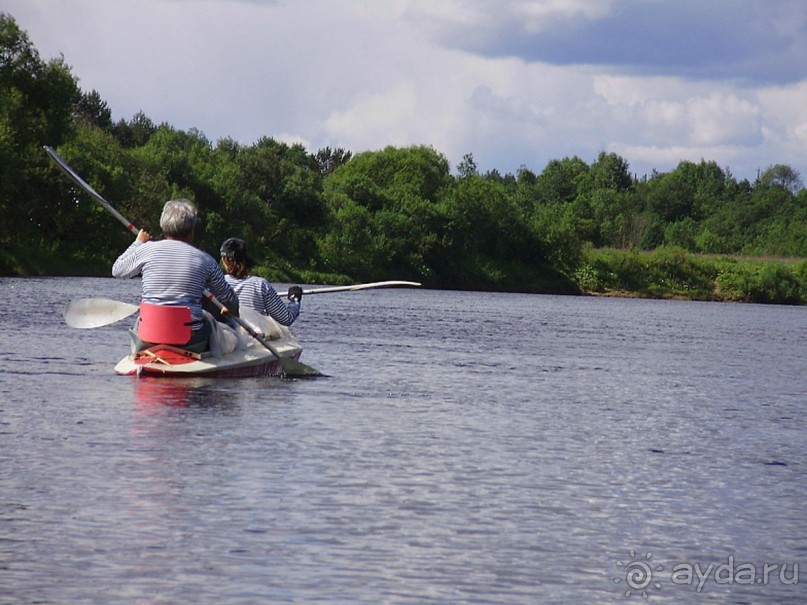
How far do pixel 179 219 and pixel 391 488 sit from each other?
679cm

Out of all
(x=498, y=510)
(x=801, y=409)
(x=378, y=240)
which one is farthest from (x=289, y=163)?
(x=498, y=510)

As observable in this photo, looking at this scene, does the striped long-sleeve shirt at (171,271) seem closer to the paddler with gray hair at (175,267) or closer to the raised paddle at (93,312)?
the paddler with gray hair at (175,267)

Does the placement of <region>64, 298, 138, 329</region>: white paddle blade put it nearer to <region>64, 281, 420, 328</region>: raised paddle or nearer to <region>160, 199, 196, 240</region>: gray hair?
<region>64, 281, 420, 328</region>: raised paddle

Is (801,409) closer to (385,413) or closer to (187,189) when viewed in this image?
(385,413)

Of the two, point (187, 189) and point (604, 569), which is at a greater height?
point (187, 189)

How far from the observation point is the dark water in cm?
736

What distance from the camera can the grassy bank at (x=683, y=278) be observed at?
349ft

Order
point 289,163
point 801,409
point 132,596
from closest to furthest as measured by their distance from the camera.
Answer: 1. point 132,596
2. point 801,409
3. point 289,163

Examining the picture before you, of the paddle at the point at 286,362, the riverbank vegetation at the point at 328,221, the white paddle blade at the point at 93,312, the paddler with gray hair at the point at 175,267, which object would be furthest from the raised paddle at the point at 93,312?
the riverbank vegetation at the point at 328,221

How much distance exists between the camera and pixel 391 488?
32.8ft

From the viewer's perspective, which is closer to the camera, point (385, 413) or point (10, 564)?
point (10, 564)

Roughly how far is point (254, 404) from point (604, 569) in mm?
7773

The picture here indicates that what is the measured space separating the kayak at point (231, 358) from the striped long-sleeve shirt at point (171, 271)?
0.68 m

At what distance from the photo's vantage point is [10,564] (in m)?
7.21
